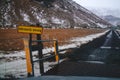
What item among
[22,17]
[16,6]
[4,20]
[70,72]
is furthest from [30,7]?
[70,72]

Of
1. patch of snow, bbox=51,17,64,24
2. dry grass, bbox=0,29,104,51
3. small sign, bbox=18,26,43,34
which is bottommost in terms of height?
dry grass, bbox=0,29,104,51

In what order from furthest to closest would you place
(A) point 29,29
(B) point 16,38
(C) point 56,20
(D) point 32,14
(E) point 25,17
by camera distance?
(C) point 56,20 → (D) point 32,14 → (E) point 25,17 → (B) point 16,38 → (A) point 29,29

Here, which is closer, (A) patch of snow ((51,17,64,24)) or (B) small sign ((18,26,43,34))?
(B) small sign ((18,26,43,34))

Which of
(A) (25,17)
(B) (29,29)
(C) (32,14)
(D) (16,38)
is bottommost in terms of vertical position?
(D) (16,38)

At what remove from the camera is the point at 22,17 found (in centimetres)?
13975

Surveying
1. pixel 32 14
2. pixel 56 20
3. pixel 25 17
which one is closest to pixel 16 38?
pixel 25 17

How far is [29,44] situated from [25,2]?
171 metres

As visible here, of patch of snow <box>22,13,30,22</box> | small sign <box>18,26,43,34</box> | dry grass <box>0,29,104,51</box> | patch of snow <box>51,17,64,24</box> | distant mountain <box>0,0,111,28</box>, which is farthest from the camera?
patch of snow <box>51,17,64,24</box>

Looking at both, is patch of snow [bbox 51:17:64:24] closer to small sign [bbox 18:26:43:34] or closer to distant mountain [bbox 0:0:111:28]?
distant mountain [bbox 0:0:111:28]

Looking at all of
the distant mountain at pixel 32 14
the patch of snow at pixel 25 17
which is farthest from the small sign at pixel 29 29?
the patch of snow at pixel 25 17

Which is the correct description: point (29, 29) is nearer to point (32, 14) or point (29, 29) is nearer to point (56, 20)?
point (32, 14)

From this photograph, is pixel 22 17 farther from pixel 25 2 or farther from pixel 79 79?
pixel 79 79

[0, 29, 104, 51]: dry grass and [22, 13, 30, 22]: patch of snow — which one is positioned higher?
[22, 13, 30, 22]: patch of snow

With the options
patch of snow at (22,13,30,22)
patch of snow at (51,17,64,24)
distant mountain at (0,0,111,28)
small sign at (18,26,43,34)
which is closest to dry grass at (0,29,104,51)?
small sign at (18,26,43,34)
